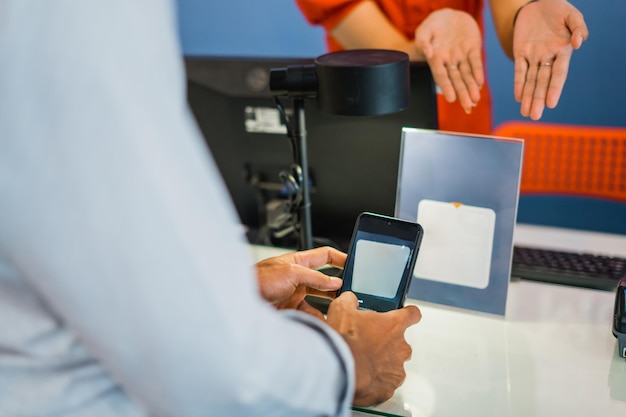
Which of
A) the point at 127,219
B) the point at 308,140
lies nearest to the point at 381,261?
the point at 308,140

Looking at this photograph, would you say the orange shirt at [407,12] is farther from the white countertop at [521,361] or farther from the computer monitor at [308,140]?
the white countertop at [521,361]

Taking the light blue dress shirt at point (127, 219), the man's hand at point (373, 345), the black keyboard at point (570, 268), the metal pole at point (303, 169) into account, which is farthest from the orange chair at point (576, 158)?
the light blue dress shirt at point (127, 219)

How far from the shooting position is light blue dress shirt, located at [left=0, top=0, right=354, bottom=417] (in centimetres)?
54

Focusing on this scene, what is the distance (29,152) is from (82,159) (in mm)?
44

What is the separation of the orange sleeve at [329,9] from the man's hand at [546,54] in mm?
559

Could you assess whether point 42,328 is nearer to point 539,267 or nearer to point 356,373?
point 356,373

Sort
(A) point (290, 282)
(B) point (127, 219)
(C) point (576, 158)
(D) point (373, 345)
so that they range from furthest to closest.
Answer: (C) point (576, 158), (A) point (290, 282), (D) point (373, 345), (B) point (127, 219)

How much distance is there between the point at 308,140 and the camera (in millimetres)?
1325

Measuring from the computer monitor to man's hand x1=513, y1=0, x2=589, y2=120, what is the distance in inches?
6.1

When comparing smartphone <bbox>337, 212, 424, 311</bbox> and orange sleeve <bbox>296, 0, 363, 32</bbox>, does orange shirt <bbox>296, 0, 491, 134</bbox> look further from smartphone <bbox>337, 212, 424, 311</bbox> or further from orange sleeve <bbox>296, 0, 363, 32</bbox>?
smartphone <bbox>337, 212, 424, 311</bbox>

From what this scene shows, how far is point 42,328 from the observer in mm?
666

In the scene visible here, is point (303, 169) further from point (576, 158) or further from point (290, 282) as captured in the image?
point (576, 158)

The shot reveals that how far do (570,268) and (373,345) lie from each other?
0.57 meters

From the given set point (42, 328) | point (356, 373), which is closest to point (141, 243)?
point (42, 328)
